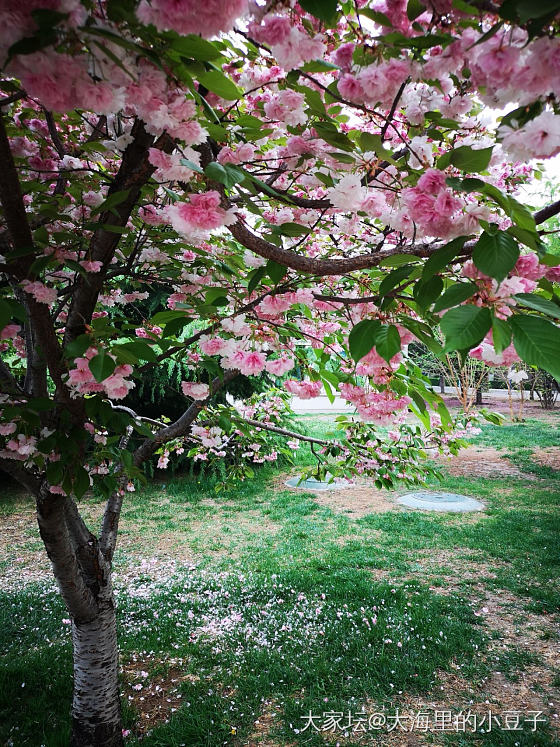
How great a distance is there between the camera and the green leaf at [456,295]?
30.4 inches

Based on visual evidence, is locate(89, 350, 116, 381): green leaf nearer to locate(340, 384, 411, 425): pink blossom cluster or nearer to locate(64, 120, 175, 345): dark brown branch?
locate(64, 120, 175, 345): dark brown branch

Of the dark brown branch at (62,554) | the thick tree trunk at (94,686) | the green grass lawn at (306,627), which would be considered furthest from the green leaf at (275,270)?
the green grass lawn at (306,627)

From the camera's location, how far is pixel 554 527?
5.58 metres

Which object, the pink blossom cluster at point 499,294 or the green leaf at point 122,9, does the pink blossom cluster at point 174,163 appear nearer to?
the green leaf at point 122,9

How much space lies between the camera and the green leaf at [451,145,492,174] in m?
0.84

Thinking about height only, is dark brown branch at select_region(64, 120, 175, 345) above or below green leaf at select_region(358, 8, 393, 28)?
below

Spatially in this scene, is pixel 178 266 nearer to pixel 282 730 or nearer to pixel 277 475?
pixel 282 730

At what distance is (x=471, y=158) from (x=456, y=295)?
0.28 metres

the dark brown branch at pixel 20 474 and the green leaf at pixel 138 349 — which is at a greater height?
the green leaf at pixel 138 349

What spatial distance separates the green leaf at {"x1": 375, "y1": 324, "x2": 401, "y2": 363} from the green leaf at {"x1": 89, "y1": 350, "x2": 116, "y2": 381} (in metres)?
0.63

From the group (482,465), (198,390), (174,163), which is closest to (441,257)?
(174,163)

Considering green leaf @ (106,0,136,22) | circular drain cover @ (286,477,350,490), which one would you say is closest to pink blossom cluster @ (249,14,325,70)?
green leaf @ (106,0,136,22)

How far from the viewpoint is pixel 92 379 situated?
153cm

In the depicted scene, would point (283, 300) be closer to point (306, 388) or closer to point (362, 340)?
point (306, 388)
